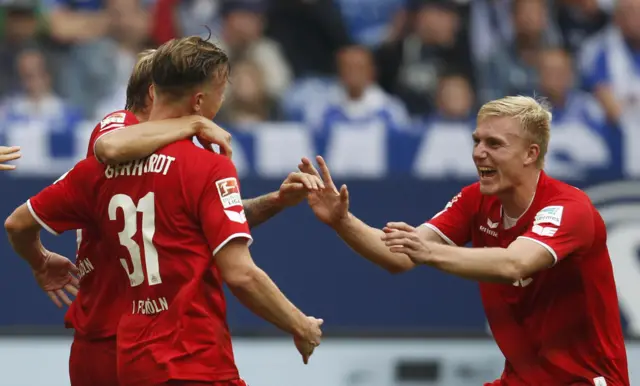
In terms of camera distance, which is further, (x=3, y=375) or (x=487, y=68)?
(x=487, y=68)

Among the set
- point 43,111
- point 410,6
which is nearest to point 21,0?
point 43,111

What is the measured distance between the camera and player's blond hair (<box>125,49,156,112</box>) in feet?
16.5

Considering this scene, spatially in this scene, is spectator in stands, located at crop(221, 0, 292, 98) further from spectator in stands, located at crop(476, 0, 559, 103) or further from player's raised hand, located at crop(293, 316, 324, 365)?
player's raised hand, located at crop(293, 316, 324, 365)

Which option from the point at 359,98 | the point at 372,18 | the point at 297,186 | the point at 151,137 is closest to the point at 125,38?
the point at 359,98

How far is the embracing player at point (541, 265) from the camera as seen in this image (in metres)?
5.03

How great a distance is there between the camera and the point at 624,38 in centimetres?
1100

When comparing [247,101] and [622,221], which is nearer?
[622,221]

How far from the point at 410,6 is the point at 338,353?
490 cm

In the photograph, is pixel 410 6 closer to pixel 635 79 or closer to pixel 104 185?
pixel 635 79

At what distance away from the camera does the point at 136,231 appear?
4.66 meters

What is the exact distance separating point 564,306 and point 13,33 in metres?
7.46

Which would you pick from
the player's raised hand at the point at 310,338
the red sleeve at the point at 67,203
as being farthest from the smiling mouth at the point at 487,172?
the red sleeve at the point at 67,203

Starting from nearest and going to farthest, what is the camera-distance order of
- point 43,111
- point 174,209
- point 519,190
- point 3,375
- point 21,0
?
1. point 174,209
2. point 519,190
3. point 3,375
4. point 43,111
5. point 21,0

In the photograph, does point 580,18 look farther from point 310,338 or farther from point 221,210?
point 221,210
